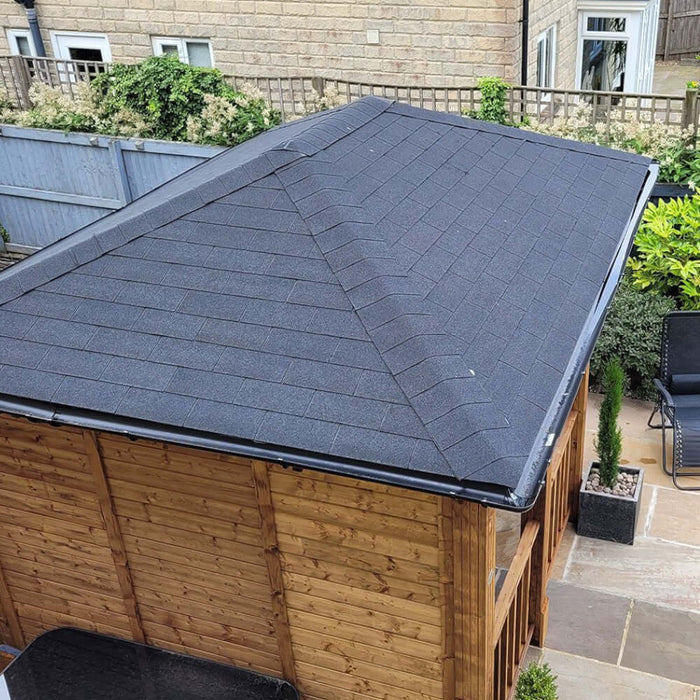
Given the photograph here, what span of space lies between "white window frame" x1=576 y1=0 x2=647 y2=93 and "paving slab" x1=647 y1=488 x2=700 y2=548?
9182 mm

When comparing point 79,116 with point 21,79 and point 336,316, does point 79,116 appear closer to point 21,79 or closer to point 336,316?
point 21,79

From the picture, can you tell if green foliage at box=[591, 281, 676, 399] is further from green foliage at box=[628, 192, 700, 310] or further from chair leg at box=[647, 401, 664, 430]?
chair leg at box=[647, 401, 664, 430]

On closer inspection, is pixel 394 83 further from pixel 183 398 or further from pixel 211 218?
pixel 183 398

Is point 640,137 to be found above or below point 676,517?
above

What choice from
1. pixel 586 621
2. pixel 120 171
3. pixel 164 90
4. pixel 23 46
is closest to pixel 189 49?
pixel 164 90

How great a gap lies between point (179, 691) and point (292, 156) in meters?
2.95

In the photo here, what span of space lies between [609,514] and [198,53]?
400 inches

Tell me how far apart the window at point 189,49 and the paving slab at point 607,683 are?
A: 10.8m

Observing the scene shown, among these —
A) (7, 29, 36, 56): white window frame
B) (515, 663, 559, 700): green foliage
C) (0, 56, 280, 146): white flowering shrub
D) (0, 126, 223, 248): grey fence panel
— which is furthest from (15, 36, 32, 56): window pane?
(515, 663, 559, 700): green foliage

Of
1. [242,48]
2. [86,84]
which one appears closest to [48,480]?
[86,84]

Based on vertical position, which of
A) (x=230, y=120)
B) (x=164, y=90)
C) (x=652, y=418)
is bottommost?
(x=652, y=418)

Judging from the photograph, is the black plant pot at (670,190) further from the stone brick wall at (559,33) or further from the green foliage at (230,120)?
the green foliage at (230,120)

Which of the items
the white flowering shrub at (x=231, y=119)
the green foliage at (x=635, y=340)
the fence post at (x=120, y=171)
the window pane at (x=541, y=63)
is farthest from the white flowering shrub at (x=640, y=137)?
the fence post at (x=120, y=171)

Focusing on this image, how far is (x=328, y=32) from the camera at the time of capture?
12.3 meters
